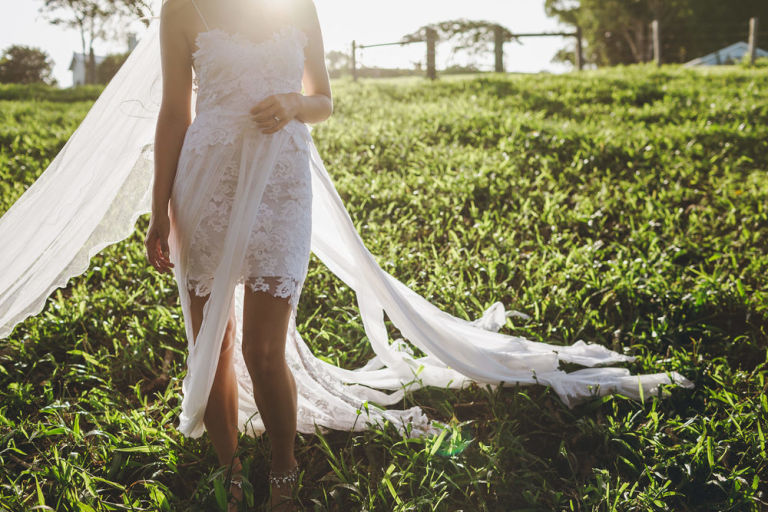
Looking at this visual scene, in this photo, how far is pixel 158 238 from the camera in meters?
2.14

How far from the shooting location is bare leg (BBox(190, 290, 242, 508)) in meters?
2.18

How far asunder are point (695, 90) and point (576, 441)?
803 cm

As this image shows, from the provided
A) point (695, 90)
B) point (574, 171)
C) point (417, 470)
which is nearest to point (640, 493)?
point (417, 470)

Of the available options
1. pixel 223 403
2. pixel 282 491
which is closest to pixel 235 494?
pixel 282 491

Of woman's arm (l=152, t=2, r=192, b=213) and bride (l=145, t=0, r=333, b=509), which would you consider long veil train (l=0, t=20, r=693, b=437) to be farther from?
woman's arm (l=152, t=2, r=192, b=213)

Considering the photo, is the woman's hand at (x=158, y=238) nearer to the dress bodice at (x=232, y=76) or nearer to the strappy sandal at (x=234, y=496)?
the dress bodice at (x=232, y=76)

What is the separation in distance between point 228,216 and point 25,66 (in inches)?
1671

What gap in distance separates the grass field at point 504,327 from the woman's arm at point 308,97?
145cm

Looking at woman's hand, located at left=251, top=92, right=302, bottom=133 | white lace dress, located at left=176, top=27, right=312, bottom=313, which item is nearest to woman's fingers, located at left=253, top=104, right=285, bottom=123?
woman's hand, located at left=251, top=92, right=302, bottom=133

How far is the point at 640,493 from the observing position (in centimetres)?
229

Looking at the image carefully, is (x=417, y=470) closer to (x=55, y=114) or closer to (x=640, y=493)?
(x=640, y=493)

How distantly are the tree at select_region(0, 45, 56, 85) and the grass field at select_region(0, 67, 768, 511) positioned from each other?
32369mm

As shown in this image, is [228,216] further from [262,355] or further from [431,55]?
[431,55]

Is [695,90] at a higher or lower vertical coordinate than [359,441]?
higher
